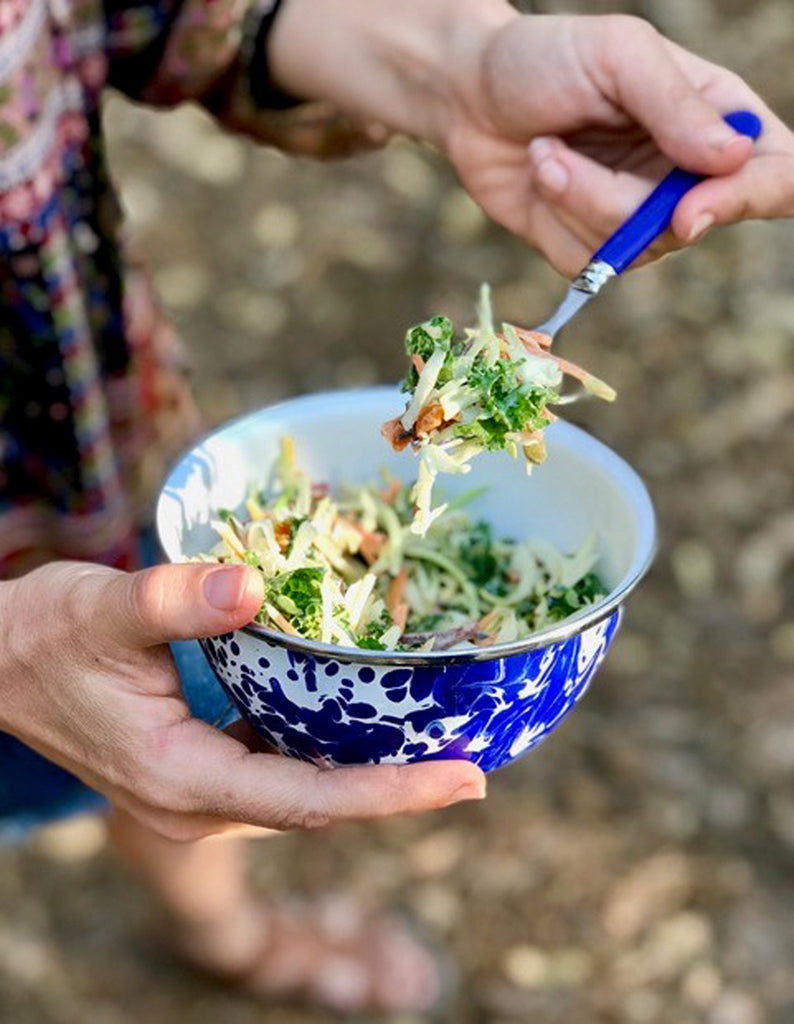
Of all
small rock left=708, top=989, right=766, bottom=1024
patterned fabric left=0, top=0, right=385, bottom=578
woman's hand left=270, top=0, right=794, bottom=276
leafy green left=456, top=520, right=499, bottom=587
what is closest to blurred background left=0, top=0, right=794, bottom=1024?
small rock left=708, top=989, right=766, bottom=1024

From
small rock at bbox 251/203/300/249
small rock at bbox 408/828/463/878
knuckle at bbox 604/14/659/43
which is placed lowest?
small rock at bbox 408/828/463/878

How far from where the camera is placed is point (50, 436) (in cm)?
175

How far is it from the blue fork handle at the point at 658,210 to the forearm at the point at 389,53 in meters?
0.30

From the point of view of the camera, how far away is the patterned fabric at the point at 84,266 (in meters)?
1.59

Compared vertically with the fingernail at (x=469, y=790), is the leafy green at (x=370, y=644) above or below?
above

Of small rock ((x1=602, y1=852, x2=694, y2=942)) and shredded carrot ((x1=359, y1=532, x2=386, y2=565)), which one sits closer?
shredded carrot ((x1=359, y1=532, x2=386, y2=565))

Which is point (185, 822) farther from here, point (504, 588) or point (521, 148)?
point (521, 148)

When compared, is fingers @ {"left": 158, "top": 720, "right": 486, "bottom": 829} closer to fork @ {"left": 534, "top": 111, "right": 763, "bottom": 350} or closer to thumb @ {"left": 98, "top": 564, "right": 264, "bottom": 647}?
thumb @ {"left": 98, "top": 564, "right": 264, "bottom": 647}

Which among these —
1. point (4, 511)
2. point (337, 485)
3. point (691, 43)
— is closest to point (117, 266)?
point (4, 511)

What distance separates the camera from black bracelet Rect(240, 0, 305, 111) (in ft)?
5.93

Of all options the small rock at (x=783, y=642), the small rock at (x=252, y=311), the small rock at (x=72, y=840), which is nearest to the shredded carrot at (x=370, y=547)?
the small rock at (x=72, y=840)

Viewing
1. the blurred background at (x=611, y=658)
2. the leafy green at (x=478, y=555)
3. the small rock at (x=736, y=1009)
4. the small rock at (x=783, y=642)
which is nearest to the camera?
the leafy green at (x=478, y=555)

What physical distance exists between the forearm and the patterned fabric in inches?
3.1

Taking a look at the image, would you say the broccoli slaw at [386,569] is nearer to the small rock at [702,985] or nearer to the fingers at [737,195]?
the fingers at [737,195]
